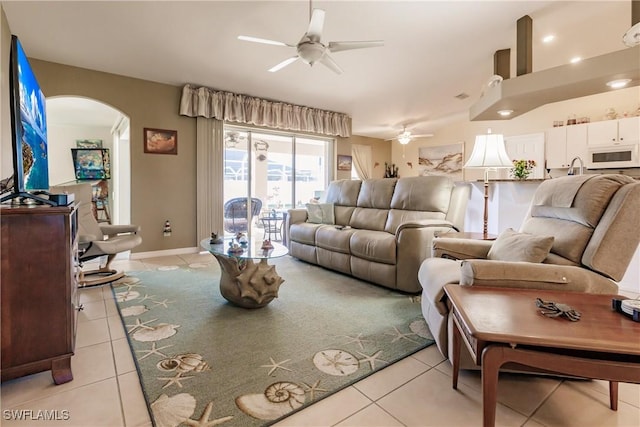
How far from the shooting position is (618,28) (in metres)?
3.48

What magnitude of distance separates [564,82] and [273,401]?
12.4 ft

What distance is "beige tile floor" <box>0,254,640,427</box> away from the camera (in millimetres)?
1238

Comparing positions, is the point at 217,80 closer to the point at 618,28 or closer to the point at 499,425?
the point at 499,425

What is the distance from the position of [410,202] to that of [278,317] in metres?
2.05

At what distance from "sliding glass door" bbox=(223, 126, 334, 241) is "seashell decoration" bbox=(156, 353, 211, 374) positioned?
3.06 metres

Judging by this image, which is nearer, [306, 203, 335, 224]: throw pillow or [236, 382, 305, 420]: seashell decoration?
[236, 382, 305, 420]: seashell decoration

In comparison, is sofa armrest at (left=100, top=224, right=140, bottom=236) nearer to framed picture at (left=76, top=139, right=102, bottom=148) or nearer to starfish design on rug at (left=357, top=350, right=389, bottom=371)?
starfish design on rug at (left=357, top=350, right=389, bottom=371)

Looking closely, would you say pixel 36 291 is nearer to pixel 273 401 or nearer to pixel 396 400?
pixel 273 401

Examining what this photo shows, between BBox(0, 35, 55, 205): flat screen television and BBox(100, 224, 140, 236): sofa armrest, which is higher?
BBox(0, 35, 55, 205): flat screen television

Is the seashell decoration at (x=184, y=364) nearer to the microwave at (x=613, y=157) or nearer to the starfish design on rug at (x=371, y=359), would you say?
the starfish design on rug at (x=371, y=359)

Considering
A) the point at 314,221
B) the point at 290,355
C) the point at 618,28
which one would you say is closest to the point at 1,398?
the point at 290,355

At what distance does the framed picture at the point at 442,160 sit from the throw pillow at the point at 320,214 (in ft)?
14.2

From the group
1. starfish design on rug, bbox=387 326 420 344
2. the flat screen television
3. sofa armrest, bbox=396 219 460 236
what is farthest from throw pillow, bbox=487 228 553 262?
the flat screen television

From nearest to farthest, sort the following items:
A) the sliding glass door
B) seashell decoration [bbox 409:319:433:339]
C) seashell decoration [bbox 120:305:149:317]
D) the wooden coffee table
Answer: the wooden coffee table → seashell decoration [bbox 409:319:433:339] → seashell decoration [bbox 120:305:149:317] → the sliding glass door
